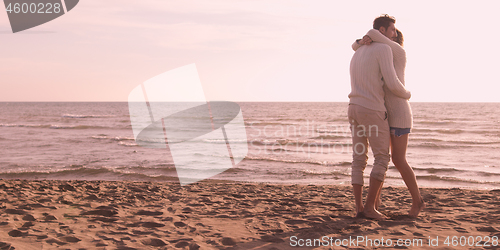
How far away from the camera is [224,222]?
300 centimetres

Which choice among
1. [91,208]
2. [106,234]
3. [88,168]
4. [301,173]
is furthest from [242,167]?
[106,234]

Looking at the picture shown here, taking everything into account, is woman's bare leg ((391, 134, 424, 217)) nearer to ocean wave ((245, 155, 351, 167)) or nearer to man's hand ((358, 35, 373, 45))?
man's hand ((358, 35, 373, 45))

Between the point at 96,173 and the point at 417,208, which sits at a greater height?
the point at 417,208

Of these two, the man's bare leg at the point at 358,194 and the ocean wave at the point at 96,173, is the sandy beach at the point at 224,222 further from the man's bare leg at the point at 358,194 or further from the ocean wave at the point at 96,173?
the ocean wave at the point at 96,173

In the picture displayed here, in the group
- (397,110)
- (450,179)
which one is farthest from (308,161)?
(397,110)

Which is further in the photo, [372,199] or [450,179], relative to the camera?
[450,179]

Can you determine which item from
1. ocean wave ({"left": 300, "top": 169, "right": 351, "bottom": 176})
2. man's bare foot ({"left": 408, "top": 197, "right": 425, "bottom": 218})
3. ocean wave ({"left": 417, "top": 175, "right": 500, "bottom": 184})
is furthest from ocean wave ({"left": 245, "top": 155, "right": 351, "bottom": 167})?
man's bare foot ({"left": 408, "top": 197, "right": 425, "bottom": 218})

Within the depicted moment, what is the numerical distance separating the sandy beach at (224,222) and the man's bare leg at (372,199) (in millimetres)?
91

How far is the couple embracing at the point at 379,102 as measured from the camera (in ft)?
8.61

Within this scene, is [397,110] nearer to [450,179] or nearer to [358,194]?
[358,194]

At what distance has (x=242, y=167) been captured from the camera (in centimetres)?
829

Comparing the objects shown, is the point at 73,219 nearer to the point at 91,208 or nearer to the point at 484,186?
the point at 91,208

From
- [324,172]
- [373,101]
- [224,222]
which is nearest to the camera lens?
[373,101]

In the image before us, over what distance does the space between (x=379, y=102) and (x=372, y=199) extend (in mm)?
838
